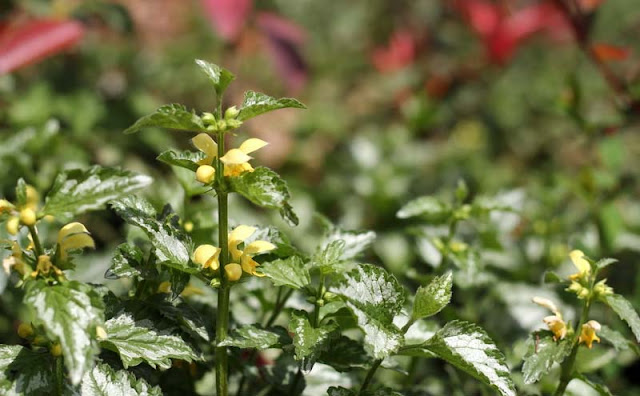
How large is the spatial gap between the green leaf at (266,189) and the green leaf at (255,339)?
155 millimetres

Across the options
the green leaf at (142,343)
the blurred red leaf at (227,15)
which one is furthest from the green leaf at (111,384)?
the blurred red leaf at (227,15)

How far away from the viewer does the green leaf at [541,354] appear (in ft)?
2.77

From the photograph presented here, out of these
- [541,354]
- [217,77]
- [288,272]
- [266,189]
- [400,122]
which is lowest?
[400,122]

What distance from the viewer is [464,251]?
1179 millimetres

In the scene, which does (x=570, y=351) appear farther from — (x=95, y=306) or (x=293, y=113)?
(x=293, y=113)

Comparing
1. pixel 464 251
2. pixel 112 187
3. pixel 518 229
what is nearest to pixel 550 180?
pixel 518 229

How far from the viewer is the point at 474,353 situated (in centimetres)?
80

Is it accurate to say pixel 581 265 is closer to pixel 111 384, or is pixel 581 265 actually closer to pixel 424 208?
pixel 424 208

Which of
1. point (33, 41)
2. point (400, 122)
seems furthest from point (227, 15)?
point (400, 122)

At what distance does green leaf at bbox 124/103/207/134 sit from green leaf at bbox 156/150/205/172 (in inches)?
1.2

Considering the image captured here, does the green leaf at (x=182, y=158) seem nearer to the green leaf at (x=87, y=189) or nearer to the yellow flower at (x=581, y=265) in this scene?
the green leaf at (x=87, y=189)

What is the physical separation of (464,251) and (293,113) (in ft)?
5.44

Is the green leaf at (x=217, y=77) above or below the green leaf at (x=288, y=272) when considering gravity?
above

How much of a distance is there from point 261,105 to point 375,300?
9.9 inches
